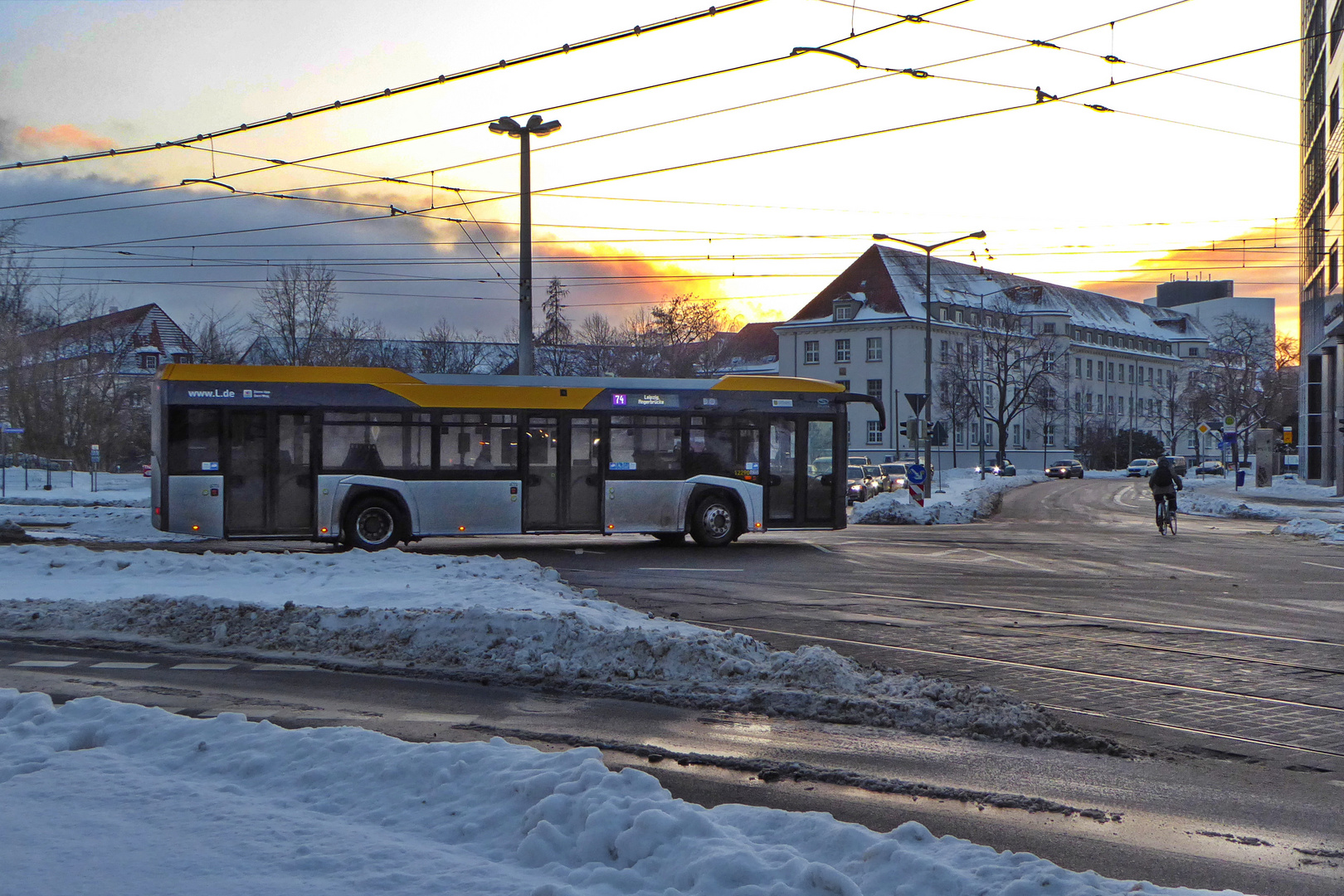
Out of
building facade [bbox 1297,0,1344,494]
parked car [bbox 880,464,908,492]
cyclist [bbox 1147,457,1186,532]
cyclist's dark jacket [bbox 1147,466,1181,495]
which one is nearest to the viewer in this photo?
cyclist [bbox 1147,457,1186,532]

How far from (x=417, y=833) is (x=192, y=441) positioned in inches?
591

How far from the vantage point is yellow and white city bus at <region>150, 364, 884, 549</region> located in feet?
60.0

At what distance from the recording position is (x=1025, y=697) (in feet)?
25.9

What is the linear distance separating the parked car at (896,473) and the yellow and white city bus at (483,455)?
31.1 m

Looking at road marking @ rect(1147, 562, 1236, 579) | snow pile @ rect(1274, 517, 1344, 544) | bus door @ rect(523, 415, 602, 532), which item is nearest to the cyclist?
snow pile @ rect(1274, 517, 1344, 544)

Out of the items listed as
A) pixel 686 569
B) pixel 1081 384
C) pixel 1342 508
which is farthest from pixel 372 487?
pixel 1081 384

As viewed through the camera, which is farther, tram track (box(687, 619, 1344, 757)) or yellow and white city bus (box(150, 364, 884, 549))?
yellow and white city bus (box(150, 364, 884, 549))

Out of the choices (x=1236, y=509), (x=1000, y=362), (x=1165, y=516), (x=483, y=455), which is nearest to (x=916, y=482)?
(x=1165, y=516)

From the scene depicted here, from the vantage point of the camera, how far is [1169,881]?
14.4 ft

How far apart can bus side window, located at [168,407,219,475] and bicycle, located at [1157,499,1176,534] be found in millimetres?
18917

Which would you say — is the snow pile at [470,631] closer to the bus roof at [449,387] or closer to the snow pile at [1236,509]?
the bus roof at [449,387]

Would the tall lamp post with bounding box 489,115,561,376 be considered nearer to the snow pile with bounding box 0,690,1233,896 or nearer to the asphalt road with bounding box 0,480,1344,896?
the asphalt road with bounding box 0,480,1344,896

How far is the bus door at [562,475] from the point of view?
19.5 m

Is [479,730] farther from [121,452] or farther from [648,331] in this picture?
[648,331]
